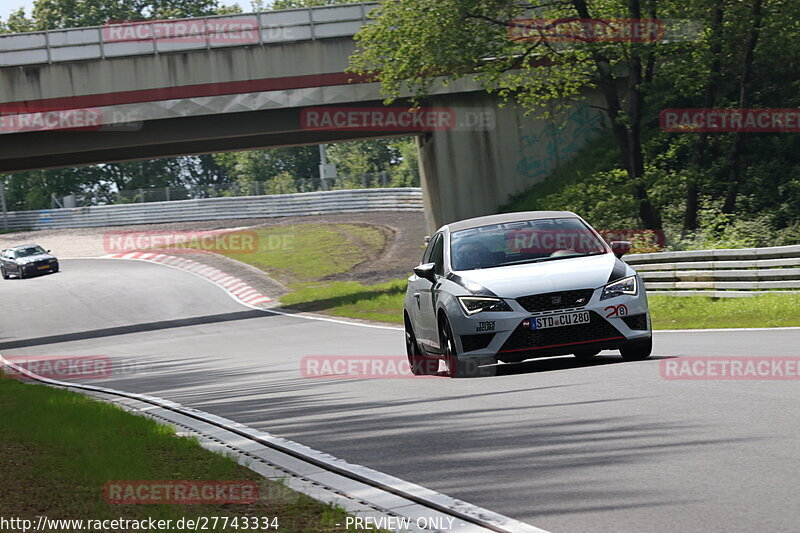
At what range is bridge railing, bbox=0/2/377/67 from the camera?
3488 centimetres

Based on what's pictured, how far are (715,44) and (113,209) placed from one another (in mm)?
52009

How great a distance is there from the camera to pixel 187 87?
3553cm

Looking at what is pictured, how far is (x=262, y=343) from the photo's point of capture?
2502 cm

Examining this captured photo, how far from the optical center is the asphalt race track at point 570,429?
5648 millimetres

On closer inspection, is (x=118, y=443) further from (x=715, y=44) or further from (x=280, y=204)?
(x=280, y=204)

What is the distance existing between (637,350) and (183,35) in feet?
87.7

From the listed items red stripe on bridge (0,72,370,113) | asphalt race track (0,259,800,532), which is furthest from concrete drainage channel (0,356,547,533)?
red stripe on bridge (0,72,370,113)

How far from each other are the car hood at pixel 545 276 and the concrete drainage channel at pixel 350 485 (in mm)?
2813

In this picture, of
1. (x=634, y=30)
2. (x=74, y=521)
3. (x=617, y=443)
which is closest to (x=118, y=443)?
(x=74, y=521)

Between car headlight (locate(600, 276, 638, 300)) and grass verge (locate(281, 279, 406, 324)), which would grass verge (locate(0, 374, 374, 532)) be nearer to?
car headlight (locate(600, 276, 638, 300))

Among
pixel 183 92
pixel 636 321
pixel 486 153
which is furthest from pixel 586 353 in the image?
pixel 486 153

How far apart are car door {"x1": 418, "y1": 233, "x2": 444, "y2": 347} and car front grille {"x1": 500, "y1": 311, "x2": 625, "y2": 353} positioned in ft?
4.26

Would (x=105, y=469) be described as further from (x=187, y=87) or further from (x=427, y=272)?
(x=187, y=87)

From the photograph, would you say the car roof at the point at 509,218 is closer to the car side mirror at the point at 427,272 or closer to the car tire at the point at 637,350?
the car side mirror at the point at 427,272
